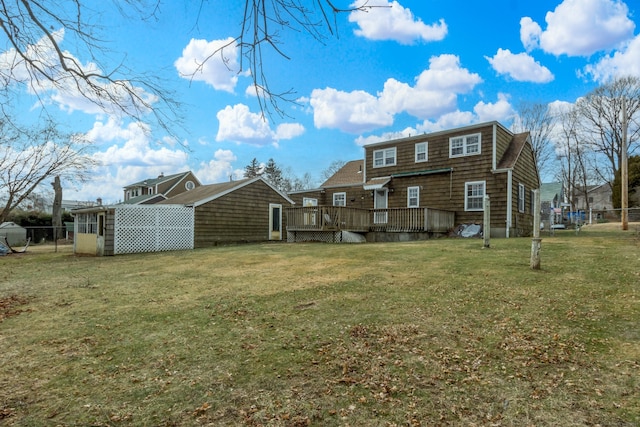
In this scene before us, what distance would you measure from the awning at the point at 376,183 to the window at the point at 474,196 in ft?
14.0

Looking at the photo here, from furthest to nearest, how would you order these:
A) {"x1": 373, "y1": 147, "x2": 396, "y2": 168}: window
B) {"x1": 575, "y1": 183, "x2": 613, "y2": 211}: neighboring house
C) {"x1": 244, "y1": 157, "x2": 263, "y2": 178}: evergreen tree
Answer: {"x1": 244, "y1": 157, "x2": 263, "y2": 178}: evergreen tree → {"x1": 575, "y1": 183, "x2": 613, "y2": 211}: neighboring house → {"x1": 373, "y1": 147, "x2": 396, "y2": 168}: window

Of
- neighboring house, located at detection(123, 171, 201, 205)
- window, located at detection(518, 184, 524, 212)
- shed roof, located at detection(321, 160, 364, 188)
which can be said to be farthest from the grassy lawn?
neighboring house, located at detection(123, 171, 201, 205)

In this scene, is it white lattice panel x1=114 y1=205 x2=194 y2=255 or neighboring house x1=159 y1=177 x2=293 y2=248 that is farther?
neighboring house x1=159 y1=177 x2=293 y2=248

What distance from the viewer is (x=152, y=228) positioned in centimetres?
1625

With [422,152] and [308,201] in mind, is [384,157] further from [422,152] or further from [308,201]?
[308,201]

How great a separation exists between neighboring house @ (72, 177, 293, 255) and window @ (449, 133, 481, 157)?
1067 centimetres

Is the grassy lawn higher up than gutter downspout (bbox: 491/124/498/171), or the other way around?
gutter downspout (bbox: 491/124/498/171)

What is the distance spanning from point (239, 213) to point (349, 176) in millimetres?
8176

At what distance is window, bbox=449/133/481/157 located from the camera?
17047 mm

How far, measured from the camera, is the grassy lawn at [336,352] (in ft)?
8.63

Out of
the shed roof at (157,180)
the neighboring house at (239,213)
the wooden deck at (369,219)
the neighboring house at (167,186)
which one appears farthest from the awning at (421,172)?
the shed roof at (157,180)

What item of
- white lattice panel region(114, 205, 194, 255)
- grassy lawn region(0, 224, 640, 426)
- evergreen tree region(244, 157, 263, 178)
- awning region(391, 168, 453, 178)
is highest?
evergreen tree region(244, 157, 263, 178)

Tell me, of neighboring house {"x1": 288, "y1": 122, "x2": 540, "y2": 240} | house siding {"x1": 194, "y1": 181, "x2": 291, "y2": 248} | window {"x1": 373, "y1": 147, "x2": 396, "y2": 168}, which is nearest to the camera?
neighboring house {"x1": 288, "y1": 122, "x2": 540, "y2": 240}

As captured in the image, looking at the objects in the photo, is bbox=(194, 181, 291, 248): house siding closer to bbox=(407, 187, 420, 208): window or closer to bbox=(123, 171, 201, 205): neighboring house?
bbox=(407, 187, 420, 208): window
